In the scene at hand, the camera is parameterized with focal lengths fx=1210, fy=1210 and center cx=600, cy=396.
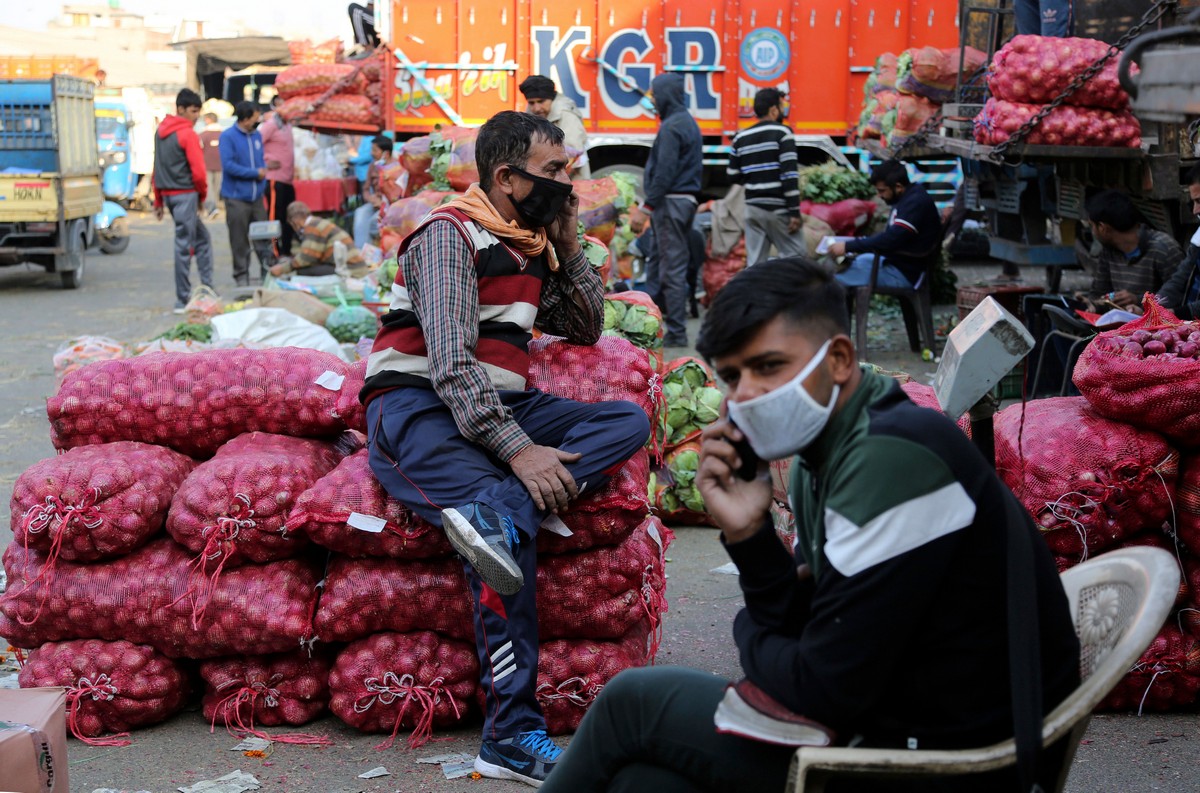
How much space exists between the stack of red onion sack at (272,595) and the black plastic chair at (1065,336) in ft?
10.3

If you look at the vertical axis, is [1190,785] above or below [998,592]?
below

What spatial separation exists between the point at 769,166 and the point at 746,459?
7.91 meters

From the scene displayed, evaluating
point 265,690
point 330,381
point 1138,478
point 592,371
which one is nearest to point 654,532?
point 592,371

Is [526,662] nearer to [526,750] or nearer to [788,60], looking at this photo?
[526,750]

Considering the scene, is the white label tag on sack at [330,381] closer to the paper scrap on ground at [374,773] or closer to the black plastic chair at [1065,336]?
the paper scrap on ground at [374,773]

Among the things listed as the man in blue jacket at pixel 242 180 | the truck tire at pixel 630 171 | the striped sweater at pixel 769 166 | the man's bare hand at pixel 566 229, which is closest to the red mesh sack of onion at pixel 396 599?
the man's bare hand at pixel 566 229

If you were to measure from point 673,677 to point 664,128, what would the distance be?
8.12 meters

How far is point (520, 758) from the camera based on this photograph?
11.1 feet

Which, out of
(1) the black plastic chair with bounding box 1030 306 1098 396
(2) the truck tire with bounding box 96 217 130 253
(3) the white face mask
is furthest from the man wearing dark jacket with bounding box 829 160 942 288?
(2) the truck tire with bounding box 96 217 130 253

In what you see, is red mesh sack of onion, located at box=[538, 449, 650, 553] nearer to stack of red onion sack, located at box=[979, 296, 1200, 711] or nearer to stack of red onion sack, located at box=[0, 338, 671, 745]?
stack of red onion sack, located at box=[0, 338, 671, 745]

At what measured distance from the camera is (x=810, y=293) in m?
2.06

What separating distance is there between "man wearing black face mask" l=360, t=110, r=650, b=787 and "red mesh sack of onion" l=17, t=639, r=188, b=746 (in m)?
0.97

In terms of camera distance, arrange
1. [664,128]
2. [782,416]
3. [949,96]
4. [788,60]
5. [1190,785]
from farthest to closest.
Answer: [788,60] → [949,96] → [664,128] → [1190,785] → [782,416]

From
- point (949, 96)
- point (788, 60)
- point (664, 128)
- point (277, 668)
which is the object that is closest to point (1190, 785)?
point (277, 668)
